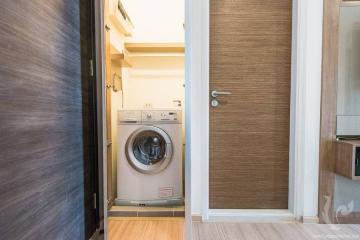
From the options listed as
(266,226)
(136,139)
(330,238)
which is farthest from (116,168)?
(330,238)

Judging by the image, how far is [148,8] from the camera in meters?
3.32

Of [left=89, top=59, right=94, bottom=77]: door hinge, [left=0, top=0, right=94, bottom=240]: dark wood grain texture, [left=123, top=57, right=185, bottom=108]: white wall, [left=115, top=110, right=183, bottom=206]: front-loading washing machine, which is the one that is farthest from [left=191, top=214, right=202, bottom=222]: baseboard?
[left=123, top=57, right=185, bottom=108]: white wall

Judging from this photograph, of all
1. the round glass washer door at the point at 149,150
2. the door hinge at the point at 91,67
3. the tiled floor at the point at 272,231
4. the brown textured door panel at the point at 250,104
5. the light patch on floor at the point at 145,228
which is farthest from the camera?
the round glass washer door at the point at 149,150

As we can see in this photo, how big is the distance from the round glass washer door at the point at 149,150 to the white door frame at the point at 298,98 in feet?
1.58

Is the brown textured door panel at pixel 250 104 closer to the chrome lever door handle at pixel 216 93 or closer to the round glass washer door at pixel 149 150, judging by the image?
the chrome lever door handle at pixel 216 93

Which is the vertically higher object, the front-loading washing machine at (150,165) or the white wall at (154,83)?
the white wall at (154,83)

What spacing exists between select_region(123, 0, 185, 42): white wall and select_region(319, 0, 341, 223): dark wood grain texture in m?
1.76

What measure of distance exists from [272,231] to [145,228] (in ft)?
3.29

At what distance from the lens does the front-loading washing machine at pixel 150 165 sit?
247cm

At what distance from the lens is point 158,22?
10.9ft

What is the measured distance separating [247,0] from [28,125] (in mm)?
1940

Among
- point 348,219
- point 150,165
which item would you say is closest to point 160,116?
point 150,165

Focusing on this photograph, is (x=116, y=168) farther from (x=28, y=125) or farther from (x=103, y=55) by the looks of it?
(x=28, y=125)

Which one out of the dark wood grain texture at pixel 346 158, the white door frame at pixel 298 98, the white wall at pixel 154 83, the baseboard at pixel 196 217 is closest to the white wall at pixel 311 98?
the white door frame at pixel 298 98
